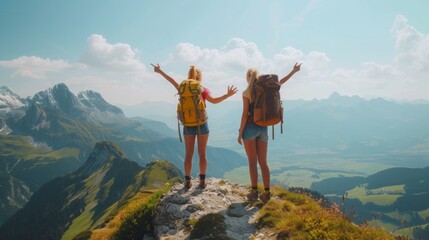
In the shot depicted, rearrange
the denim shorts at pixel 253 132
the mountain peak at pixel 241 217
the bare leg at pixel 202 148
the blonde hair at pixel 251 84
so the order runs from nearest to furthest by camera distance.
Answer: the mountain peak at pixel 241 217 → the blonde hair at pixel 251 84 → the denim shorts at pixel 253 132 → the bare leg at pixel 202 148

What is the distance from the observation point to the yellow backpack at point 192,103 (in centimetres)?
1196

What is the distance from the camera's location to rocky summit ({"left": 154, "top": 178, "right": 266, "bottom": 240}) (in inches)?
372

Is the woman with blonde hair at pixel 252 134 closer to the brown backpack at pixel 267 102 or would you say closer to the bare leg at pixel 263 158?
the bare leg at pixel 263 158

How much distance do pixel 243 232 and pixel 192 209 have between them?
6.92 ft

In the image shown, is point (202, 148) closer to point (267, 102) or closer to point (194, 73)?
point (194, 73)

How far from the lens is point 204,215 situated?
1045 cm

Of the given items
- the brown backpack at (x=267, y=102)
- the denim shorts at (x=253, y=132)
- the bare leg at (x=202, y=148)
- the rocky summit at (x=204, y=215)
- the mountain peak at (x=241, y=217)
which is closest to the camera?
the mountain peak at (x=241, y=217)

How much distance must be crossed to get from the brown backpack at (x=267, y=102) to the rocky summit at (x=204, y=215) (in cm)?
330

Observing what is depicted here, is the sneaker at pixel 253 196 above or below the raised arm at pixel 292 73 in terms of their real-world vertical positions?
below

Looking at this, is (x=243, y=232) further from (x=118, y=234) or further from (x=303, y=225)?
(x=118, y=234)

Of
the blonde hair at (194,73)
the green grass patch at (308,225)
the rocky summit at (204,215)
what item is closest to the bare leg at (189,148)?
the rocky summit at (204,215)

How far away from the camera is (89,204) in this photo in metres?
187

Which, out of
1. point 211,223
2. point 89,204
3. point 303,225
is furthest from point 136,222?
point 89,204

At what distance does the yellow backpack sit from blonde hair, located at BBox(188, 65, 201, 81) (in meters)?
0.61
